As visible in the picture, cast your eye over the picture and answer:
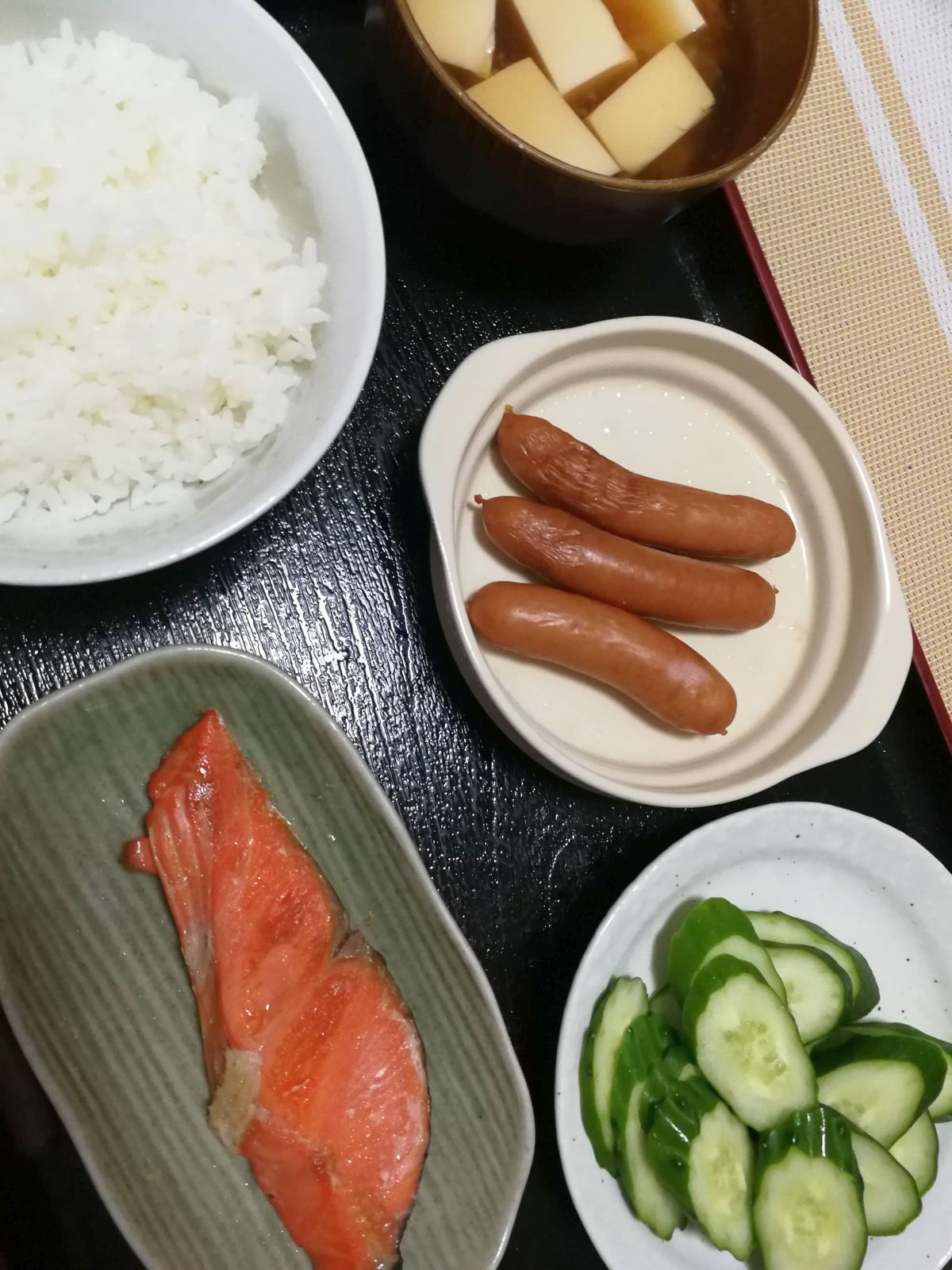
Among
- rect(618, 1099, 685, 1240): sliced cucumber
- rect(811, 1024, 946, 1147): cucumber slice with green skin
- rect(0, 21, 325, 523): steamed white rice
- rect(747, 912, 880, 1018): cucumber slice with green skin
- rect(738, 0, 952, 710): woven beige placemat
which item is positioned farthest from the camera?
rect(738, 0, 952, 710): woven beige placemat

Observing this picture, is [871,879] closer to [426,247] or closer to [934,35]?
[426,247]

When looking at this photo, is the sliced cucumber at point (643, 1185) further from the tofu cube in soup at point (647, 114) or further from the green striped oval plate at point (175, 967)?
the tofu cube in soup at point (647, 114)

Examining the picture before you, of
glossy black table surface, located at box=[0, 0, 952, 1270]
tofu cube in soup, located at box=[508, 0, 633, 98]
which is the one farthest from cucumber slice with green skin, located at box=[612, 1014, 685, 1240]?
tofu cube in soup, located at box=[508, 0, 633, 98]

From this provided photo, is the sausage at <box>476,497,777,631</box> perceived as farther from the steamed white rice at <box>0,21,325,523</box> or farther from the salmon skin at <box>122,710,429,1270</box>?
the salmon skin at <box>122,710,429,1270</box>

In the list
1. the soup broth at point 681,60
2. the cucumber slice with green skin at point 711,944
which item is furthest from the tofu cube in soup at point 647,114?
the cucumber slice with green skin at point 711,944

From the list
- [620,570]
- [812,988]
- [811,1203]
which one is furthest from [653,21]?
[811,1203]

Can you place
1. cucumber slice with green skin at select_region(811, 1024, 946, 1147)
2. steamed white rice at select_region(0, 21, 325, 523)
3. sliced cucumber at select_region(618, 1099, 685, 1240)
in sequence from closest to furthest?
steamed white rice at select_region(0, 21, 325, 523) → sliced cucumber at select_region(618, 1099, 685, 1240) → cucumber slice with green skin at select_region(811, 1024, 946, 1147)
